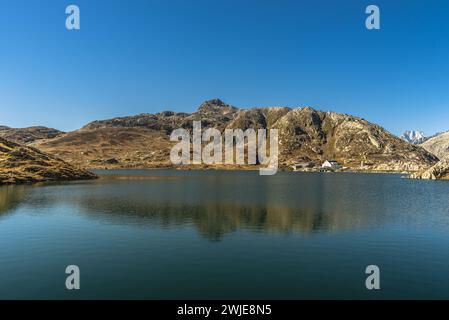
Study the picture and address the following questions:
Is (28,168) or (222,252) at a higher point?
(28,168)

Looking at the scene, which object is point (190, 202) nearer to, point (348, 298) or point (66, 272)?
point (66, 272)

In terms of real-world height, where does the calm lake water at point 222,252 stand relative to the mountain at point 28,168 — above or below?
below

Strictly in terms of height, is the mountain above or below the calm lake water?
above

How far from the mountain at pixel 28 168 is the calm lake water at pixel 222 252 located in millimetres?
86537

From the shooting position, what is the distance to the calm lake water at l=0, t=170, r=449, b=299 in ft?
98.8

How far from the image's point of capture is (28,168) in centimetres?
16538

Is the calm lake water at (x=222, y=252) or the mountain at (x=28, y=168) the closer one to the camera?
the calm lake water at (x=222, y=252)

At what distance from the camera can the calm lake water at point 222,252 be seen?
1186 inches

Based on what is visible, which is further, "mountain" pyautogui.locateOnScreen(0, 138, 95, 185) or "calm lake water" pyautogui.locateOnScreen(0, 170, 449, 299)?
"mountain" pyautogui.locateOnScreen(0, 138, 95, 185)

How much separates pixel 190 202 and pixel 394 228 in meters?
51.5

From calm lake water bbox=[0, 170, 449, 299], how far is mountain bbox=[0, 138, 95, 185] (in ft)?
284

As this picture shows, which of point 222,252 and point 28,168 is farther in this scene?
point 28,168

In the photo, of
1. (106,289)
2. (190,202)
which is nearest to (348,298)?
(106,289)

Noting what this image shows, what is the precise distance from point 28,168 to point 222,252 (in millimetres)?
157790
